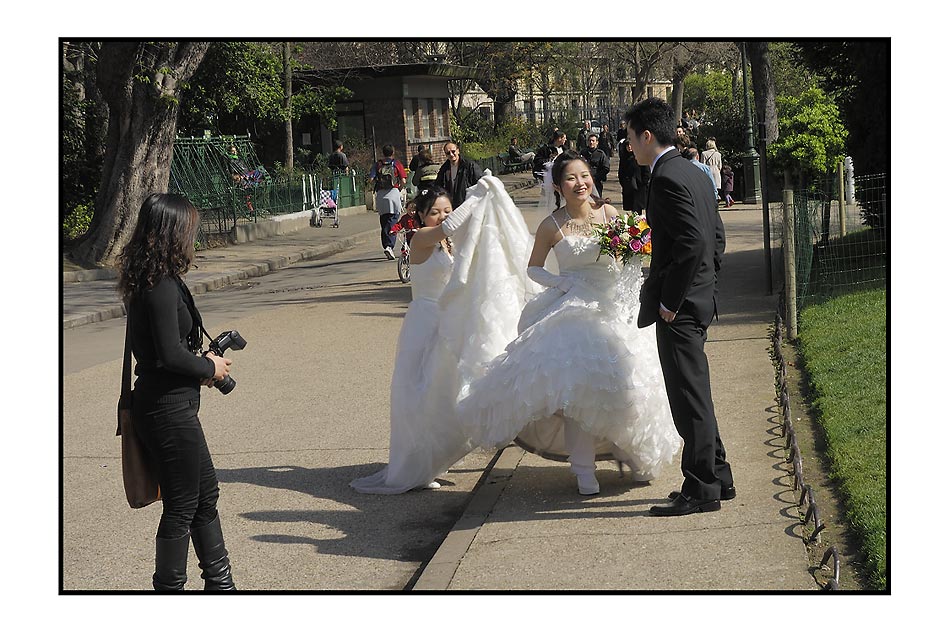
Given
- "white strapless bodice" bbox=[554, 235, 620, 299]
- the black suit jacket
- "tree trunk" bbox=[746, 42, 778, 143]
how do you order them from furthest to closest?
1. "tree trunk" bbox=[746, 42, 778, 143]
2. "white strapless bodice" bbox=[554, 235, 620, 299]
3. the black suit jacket

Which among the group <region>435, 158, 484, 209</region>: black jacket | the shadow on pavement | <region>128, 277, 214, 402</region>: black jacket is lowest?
the shadow on pavement

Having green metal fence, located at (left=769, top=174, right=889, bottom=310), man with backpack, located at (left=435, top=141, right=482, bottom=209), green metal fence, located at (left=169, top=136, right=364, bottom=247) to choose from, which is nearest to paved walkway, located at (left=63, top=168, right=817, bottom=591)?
green metal fence, located at (left=769, top=174, right=889, bottom=310)

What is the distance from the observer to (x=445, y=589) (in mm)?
4902

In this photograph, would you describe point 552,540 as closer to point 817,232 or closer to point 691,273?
point 691,273

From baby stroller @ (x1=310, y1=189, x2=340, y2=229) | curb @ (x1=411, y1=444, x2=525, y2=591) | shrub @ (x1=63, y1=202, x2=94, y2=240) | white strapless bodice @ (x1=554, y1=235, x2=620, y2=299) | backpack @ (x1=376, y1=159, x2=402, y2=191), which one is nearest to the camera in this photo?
curb @ (x1=411, y1=444, x2=525, y2=591)

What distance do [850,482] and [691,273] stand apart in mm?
1508

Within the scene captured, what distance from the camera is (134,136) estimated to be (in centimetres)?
2061

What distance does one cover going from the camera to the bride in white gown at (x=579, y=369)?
6047 millimetres

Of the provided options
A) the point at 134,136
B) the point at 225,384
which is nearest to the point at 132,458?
the point at 225,384

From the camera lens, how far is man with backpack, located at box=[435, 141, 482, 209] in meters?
14.4

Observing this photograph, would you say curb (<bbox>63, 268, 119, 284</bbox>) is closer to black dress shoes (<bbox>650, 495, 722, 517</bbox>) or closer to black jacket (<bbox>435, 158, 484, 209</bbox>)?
black jacket (<bbox>435, 158, 484, 209</bbox>)

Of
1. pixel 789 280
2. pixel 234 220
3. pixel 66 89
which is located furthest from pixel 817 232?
pixel 66 89

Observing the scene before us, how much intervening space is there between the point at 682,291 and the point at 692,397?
58cm

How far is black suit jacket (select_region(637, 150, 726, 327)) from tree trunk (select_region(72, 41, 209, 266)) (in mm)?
16056
